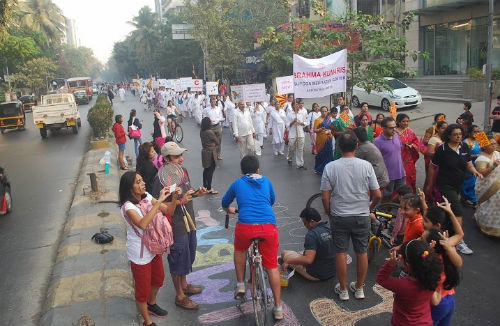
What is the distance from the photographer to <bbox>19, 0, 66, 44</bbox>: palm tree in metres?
51.2

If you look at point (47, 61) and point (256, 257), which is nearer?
point (256, 257)

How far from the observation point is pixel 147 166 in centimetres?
588

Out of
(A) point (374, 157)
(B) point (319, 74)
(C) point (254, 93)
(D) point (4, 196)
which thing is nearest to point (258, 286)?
(A) point (374, 157)

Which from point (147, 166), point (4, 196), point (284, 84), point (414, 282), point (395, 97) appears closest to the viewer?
point (414, 282)

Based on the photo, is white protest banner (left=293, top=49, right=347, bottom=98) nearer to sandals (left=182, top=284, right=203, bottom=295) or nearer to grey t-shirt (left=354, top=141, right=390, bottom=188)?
grey t-shirt (left=354, top=141, right=390, bottom=188)

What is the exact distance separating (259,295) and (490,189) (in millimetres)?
3855

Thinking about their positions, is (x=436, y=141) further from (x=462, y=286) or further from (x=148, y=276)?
(x=148, y=276)

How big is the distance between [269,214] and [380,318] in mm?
1481

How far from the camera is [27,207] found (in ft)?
31.3

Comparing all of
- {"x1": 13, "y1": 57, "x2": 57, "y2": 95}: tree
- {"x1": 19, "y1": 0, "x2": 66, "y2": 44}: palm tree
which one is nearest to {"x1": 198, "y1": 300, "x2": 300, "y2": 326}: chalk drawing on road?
{"x1": 13, "y1": 57, "x2": 57, "y2": 95}: tree

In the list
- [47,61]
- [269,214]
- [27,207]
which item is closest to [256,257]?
[269,214]

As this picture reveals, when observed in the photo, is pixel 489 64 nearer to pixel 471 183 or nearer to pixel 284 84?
pixel 284 84

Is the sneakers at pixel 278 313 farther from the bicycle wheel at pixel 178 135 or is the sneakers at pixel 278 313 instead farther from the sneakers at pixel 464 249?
the bicycle wheel at pixel 178 135

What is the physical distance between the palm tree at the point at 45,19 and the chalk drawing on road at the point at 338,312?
53753mm
